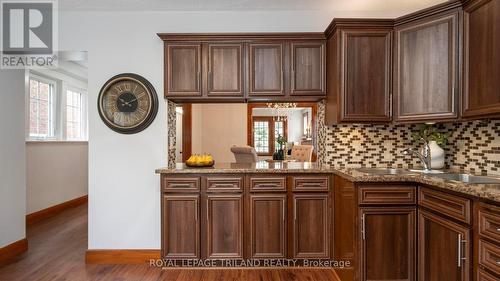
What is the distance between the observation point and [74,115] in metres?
5.95

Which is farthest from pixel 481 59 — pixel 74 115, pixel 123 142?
pixel 74 115

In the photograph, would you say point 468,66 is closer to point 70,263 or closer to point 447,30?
point 447,30

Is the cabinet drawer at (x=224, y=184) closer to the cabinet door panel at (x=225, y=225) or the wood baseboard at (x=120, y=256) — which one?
the cabinet door panel at (x=225, y=225)

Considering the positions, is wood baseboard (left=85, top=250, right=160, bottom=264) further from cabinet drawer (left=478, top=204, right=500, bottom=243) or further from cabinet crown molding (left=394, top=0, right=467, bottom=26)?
cabinet crown molding (left=394, top=0, right=467, bottom=26)

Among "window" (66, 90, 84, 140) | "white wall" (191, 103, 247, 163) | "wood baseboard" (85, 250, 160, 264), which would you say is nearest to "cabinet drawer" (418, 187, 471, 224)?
"wood baseboard" (85, 250, 160, 264)

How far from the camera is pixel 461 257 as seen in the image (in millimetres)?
1871

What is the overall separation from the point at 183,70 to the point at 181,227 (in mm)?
1555

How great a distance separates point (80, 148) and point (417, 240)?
591 cm

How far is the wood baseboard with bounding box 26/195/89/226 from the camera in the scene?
15.1ft

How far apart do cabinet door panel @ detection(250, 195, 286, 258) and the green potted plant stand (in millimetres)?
1459

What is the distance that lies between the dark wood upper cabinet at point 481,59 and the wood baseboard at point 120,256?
10.3 feet

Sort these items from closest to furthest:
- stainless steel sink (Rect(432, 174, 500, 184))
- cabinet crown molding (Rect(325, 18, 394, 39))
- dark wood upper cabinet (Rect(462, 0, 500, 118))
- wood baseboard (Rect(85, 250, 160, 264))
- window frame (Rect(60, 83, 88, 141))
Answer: dark wood upper cabinet (Rect(462, 0, 500, 118)) → stainless steel sink (Rect(432, 174, 500, 184)) → cabinet crown molding (Rect(325, 18, 394, 39)) → wood baseboard (Rect(85, 250, 160, 264)) → window frame (Rect(60, 83, 88, 141))

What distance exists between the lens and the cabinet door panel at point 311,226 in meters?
2.93

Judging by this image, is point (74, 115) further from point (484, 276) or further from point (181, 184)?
point (484, 276)
